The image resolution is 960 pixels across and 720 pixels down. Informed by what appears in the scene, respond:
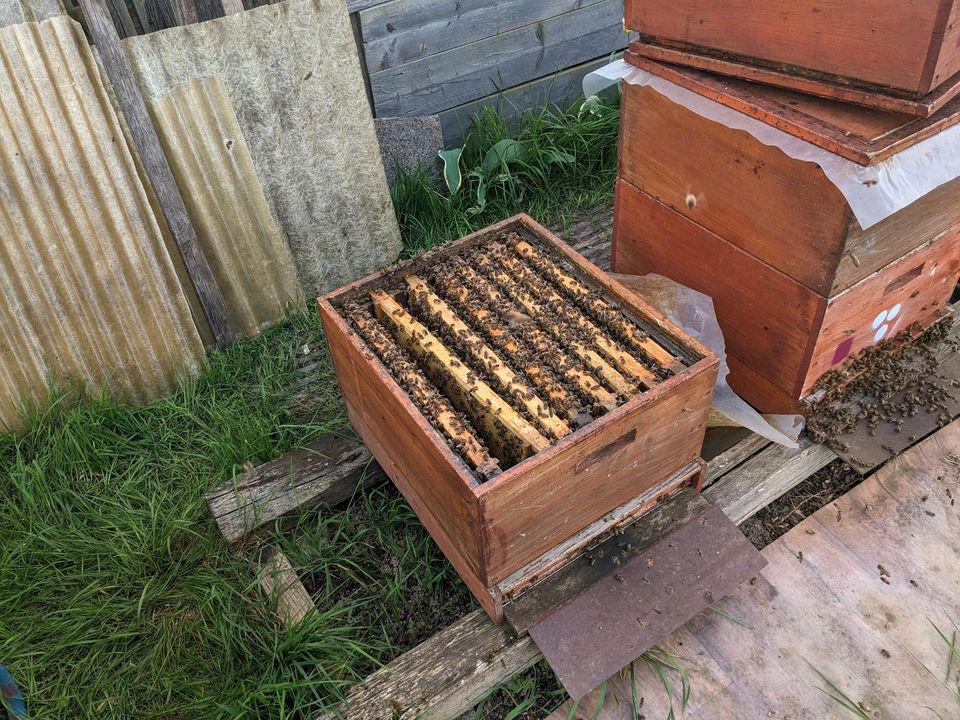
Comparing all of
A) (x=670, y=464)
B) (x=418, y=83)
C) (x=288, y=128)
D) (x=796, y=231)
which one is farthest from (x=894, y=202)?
(x=418, y=83)

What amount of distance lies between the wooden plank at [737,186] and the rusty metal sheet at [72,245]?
5.93ft

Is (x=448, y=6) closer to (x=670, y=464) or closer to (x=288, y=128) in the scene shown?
(x=288, y=128)

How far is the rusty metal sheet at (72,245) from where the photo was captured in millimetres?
2529

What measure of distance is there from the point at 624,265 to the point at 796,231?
88 cm

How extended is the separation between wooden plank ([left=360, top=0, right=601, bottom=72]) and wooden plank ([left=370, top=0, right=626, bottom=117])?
0.13ft

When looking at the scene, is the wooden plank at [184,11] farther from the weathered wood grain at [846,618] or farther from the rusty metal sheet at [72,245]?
the weathered wood grain at [846,618]

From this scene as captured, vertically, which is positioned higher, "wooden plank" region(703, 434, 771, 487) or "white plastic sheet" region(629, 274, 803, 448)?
"white plastic sheet" region(629, 274, 803, 448)

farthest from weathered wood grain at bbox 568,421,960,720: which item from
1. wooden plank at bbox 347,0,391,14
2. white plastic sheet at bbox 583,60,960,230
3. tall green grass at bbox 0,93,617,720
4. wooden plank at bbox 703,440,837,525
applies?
wooden plank at bbox 347,0,391,14

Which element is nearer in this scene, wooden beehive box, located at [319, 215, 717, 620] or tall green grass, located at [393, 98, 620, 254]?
wooden beehive box, located at [319, 215, 717, 620]

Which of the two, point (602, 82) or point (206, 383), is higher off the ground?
point (602, 82)

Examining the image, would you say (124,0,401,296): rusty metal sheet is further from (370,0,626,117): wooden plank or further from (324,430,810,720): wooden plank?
(324,430,810,720): wooden plank

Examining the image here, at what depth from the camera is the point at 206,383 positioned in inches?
122

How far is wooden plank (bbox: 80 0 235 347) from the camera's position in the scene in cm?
256

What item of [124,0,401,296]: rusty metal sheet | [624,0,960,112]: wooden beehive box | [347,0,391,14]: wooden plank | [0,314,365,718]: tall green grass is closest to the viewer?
[624,0,960,112]: wooden beehive box
